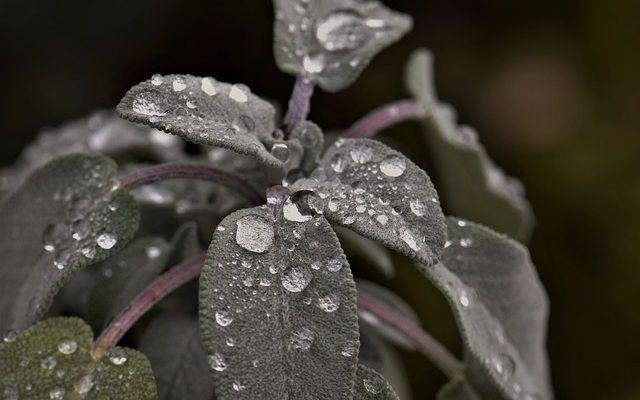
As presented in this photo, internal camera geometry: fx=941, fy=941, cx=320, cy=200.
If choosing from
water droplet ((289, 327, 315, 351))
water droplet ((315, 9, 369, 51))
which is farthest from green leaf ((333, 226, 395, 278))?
water droplet ((289, 327, 315, 351))

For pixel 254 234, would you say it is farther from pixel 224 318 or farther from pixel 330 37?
pixel 330 37

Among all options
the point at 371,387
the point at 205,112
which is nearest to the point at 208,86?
the point at 205,112

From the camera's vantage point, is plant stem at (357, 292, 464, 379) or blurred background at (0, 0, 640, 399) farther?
blurred background at (0, 0, 640, 399)

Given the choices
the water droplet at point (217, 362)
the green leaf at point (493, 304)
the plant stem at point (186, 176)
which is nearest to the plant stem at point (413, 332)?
the green leaf at point (493, 304)

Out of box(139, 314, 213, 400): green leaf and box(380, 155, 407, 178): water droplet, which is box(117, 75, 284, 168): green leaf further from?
box(139, 314, 213, 400): green leaf

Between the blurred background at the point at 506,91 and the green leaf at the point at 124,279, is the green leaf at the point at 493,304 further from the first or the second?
the blurred background at the point at 506,91

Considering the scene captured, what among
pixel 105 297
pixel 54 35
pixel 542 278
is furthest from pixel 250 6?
pixel 105 297
